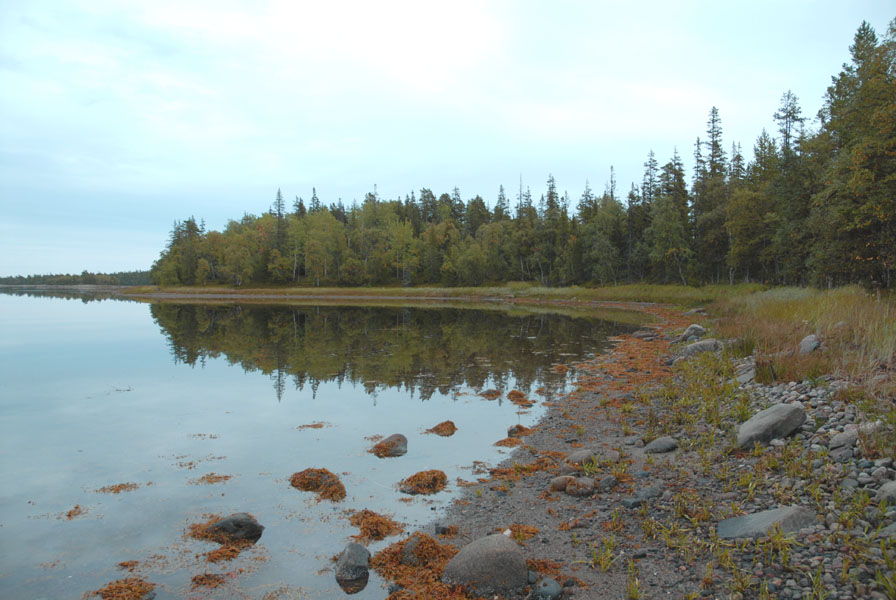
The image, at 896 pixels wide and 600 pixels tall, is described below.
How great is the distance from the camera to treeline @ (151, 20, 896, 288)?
2295 cm

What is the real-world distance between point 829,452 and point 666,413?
4.58 meters

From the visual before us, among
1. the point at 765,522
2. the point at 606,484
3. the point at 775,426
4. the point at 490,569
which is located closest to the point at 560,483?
the point at 606,484

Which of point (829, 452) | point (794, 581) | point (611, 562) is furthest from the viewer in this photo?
point (829, 452)

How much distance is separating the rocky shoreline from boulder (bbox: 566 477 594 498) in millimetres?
24

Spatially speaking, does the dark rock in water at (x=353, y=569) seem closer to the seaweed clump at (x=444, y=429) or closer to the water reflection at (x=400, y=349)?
the seaweed clump at (x=444, y=429)

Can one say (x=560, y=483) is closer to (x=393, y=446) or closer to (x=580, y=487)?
(x=580, y=487)

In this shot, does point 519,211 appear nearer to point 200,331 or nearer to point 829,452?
point 200,331

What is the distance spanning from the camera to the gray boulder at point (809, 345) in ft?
37.7

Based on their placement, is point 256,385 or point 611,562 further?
point 256,385

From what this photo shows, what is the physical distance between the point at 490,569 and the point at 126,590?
167 inches

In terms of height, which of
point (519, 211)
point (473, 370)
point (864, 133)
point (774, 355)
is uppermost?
point (519, 211)

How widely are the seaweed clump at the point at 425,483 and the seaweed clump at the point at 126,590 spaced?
3.95 meters

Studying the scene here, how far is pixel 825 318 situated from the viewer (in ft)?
44.4

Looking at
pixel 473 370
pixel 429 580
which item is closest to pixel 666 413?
pixel 429 580
